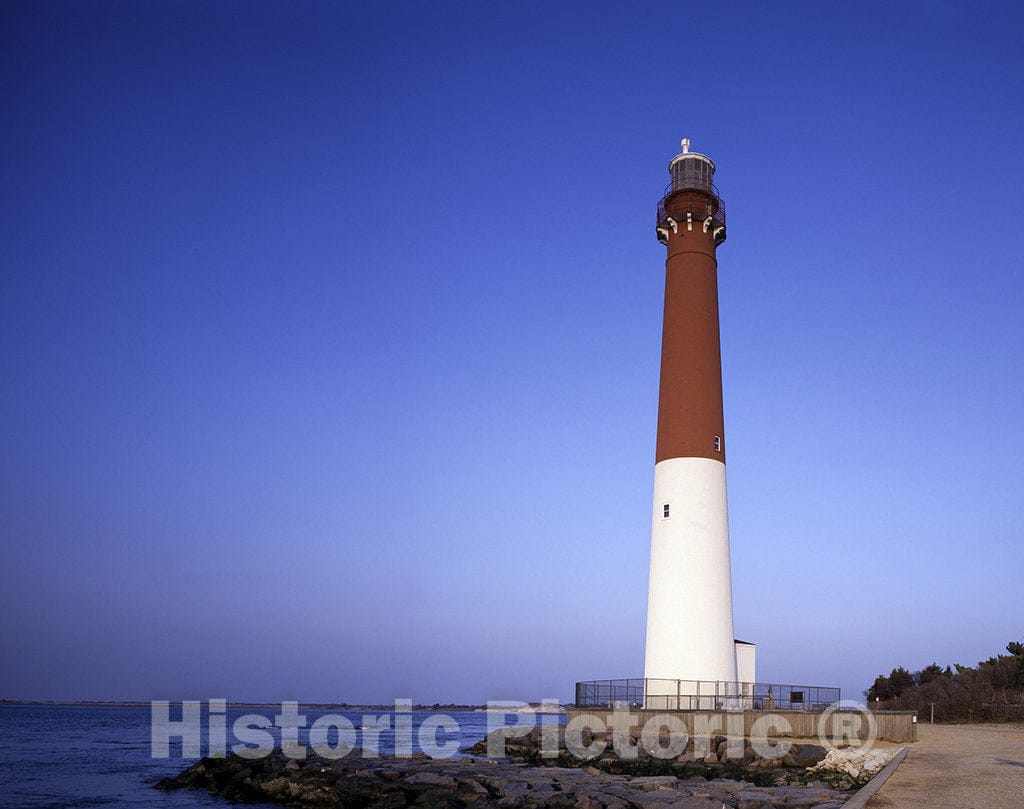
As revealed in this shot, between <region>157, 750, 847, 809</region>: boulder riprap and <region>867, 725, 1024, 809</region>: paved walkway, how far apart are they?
1317 millimetres

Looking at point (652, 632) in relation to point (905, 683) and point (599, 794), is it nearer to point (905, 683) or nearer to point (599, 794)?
point (599, 794)

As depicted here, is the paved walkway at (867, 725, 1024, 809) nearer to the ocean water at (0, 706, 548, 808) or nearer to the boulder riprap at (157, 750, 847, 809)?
the boulder riprap at (157, 750, 847, 809)

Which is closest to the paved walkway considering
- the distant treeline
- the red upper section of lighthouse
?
the red upper section of lighthouse

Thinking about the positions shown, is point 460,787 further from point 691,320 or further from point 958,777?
point 691,320

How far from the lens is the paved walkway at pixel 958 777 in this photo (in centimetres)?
1255

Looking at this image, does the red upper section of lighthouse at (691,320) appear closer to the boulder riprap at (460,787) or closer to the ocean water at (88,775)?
the boulder riprap at (460,787)

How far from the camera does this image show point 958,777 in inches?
605

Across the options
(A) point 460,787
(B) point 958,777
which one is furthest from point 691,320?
(B) point 958,777

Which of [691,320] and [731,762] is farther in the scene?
[691,320]

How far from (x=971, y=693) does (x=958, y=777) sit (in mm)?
29887

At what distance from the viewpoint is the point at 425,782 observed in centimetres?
2138

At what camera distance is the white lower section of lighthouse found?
90.1ft

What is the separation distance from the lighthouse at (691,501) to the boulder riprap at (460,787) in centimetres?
571

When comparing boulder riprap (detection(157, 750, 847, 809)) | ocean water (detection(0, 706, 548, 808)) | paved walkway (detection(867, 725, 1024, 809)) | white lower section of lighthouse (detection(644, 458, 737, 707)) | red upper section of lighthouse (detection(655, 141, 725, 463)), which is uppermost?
red upper section of lighthouse (detection(655, 141, 725, 463))
